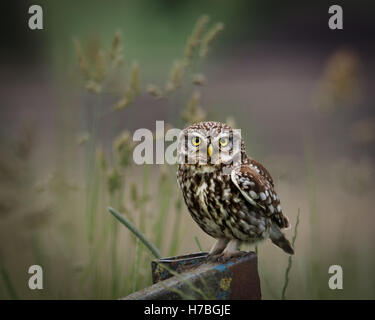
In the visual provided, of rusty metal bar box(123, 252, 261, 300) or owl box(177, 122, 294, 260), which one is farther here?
owl box(177, 122, 294, 260)

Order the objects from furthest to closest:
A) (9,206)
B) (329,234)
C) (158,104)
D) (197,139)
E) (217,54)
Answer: (217,54) → (158,104) → (329,234) → (9,206) → (197,139)

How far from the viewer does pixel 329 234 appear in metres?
1.88

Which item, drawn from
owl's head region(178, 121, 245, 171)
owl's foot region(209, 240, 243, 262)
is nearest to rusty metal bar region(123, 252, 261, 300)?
owl's foot region(209, 240, 243, 262)

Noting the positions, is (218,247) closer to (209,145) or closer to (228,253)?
(228,253)

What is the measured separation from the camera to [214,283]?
0.85m

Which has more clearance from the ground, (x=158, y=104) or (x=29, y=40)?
(x=29, y=40)

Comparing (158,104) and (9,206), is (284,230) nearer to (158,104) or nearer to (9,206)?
(9,206)

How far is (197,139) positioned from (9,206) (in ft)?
1.38

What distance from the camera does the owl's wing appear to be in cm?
101

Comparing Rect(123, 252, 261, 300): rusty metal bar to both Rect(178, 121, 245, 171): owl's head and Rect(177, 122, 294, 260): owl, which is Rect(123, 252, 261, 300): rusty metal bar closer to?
Rect(177, 122, 294, 260): owl

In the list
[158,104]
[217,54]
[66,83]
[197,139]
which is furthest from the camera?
[217,54]

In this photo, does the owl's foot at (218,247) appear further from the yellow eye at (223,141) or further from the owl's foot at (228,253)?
the yellow eye at (223,141)

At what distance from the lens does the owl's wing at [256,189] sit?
1010 millimetres
